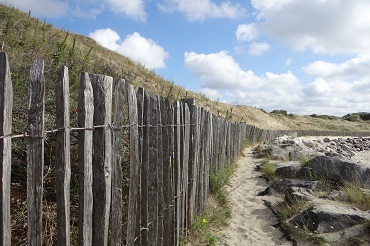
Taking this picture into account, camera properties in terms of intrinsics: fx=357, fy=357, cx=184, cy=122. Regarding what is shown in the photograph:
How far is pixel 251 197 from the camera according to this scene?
7594mm

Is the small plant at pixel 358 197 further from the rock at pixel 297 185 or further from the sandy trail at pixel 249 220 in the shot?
the sandy trail at pixel 249 220

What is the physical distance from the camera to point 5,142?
140 centimetres

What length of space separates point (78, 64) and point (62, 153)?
24.3 ft

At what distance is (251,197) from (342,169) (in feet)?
6.69

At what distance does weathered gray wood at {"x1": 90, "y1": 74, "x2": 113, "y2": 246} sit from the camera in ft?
7.11

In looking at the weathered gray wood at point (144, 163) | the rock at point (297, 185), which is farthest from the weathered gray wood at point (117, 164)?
the rock at point (297, 185)

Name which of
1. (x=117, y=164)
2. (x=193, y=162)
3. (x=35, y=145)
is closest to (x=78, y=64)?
(x=193, y=162)

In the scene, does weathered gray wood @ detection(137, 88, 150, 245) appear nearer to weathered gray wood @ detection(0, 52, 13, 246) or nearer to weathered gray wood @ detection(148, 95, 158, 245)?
weathered gray wood @ detection(148, 95, 158, 245)

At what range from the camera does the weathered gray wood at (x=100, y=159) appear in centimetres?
217

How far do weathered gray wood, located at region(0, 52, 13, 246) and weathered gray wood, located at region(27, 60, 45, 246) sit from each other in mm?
152

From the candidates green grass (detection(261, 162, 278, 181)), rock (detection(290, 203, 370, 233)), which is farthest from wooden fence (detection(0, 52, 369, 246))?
green grass (detection(261, 162, 278, 181))

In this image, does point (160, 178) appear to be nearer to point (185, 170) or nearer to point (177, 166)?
point (177, 166)

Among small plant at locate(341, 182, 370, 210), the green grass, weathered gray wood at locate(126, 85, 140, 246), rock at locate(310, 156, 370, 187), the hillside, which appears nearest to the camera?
weathered gray wood at locate(126, 85, 140, 246)

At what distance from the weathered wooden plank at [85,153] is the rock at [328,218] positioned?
394 cm
